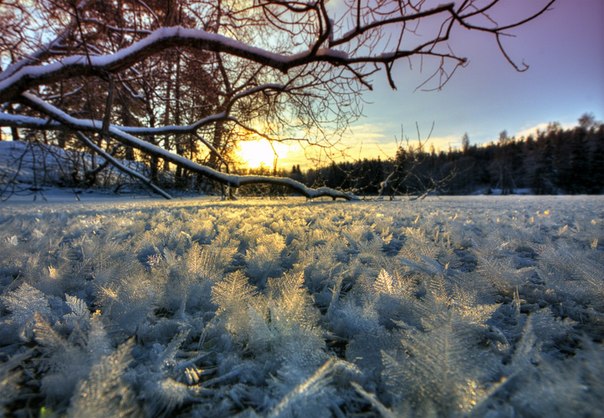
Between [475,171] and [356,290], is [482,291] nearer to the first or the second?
[356,290]

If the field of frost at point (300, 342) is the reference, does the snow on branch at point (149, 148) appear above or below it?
above

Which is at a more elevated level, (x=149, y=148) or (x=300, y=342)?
(x=149, y=148)

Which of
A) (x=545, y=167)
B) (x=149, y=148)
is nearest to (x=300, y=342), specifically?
(x=149, y=148)

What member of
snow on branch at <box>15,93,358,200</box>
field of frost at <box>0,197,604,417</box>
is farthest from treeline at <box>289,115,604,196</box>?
field of frost at <box>0,197,604,417</box>

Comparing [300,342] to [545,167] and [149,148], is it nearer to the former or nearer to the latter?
[149,148]

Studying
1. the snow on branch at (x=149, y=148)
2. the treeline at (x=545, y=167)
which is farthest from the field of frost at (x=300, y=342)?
the treeline at (x=545, y=167)

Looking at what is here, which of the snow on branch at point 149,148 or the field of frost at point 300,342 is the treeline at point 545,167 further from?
the field of frost at point 300,342

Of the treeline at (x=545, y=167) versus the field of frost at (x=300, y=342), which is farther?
the treeline at (x=545, y=167)

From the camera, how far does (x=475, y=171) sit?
41.0 meters

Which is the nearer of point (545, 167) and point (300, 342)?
point (300, 342)

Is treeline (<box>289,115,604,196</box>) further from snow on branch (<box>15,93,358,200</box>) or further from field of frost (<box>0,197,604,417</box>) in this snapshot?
field of frost (<box>0,197,604,417</box>)

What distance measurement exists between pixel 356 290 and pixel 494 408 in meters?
0.43

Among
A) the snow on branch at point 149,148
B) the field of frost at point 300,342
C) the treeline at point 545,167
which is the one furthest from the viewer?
the treeline at point 545,167

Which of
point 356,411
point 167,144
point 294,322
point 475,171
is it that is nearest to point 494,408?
point 356,411
